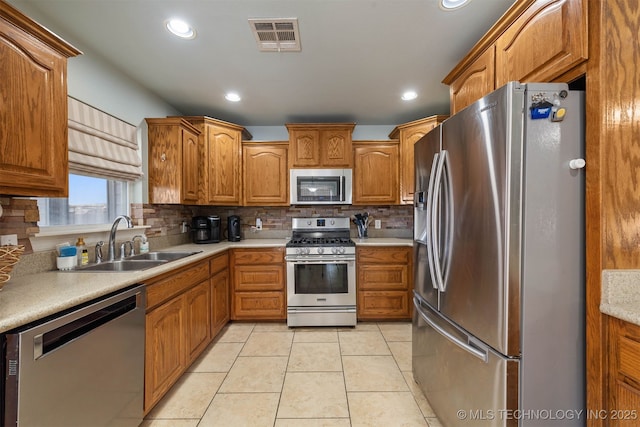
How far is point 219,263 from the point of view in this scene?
255 cm

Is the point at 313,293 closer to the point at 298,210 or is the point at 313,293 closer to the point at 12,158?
the point at 298,210

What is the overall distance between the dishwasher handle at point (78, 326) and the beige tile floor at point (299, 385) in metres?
0.79

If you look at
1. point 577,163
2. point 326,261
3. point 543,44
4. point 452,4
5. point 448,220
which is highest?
point 452,4

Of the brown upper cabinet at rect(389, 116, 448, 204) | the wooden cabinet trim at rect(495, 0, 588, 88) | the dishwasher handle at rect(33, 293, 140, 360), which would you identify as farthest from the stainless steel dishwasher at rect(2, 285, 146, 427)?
the brown upper cabinet at rect(389, 116, 448, 204)

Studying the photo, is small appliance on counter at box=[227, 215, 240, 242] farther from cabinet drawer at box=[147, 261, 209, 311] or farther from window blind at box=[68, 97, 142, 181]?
window blind at box=[68, 97, 142, 181]

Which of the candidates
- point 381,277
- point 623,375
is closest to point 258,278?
point 381,277

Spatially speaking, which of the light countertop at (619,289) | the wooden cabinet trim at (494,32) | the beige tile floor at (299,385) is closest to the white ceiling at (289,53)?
the wooden cabinet trim at (494,32)

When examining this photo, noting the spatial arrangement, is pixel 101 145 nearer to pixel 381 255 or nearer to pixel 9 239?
pixel 9 239

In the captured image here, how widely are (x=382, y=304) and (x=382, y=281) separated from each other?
0.26 meters

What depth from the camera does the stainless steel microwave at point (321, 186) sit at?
307 cm

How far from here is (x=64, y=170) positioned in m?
1.33

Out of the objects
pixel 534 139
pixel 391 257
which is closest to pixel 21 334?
pixel 534 139

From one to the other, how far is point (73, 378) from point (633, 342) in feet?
6.96

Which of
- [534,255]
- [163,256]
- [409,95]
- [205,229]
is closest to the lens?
[534,255]
